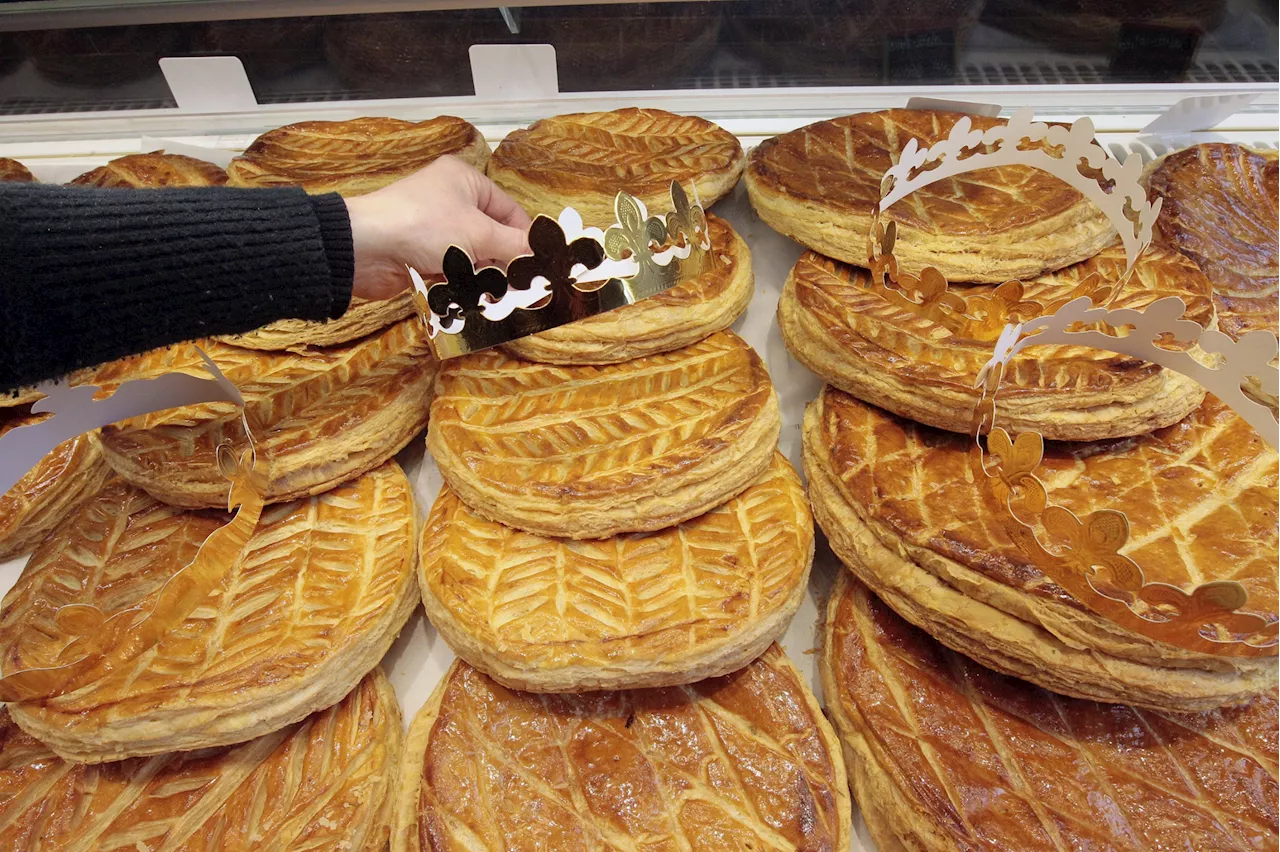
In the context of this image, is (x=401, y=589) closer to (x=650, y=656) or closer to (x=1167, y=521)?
(x=650, y=656)

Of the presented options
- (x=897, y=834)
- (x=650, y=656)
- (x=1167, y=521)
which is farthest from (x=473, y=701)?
(x=1167, y=521)

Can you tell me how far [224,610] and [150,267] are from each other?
3.32ft

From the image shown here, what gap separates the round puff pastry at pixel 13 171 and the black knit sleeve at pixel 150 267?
1.60 meters

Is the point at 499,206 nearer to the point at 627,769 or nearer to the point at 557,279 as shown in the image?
the point at 557,279

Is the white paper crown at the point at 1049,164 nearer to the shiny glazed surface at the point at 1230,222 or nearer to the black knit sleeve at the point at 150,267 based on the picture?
the shiny glazed surface at the point at 1230,222

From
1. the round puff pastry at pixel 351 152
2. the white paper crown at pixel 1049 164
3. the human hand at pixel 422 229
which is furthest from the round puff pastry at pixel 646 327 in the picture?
the round puff pastry at pixel 351 152

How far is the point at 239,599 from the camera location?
2.35 m

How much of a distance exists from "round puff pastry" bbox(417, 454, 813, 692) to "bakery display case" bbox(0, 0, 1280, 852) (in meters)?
0.01

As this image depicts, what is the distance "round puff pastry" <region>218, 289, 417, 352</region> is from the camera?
279cm

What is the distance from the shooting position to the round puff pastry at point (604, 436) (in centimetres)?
238

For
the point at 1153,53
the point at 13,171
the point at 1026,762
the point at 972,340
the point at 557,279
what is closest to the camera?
the point at 1026,762

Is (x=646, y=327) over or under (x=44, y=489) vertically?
over

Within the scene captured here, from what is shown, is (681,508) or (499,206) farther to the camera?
(499,206)

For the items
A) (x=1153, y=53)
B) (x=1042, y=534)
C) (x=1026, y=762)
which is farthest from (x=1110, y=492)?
(x=1153, y=53)
